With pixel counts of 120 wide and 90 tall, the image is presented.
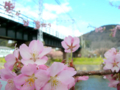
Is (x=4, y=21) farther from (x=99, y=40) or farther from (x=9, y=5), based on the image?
(x=99, y=40)

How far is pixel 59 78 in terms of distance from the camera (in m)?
0.35

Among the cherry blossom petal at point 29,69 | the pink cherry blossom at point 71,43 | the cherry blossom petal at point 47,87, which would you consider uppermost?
the pink cherry blossom at point 71,43

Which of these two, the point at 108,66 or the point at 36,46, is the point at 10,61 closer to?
the point at 36,46

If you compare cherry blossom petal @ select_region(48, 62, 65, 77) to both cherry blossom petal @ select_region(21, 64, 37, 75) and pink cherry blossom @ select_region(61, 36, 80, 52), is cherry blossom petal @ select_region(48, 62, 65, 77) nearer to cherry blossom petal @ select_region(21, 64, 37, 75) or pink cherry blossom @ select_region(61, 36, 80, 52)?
cherry blossom petal @ select_region(21, 64, 37, 75)

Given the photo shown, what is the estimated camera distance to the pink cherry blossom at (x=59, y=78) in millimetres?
331

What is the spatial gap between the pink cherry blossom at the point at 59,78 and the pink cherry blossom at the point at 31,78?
0.05 ft

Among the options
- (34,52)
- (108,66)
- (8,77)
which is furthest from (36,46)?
(108,66)

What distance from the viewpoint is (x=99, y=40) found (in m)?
47.3

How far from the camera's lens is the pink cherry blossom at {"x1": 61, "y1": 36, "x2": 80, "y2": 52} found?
55 cm

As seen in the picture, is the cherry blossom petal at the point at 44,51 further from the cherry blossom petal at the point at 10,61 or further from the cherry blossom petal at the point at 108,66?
the cherry blossom petal at the point at 108,66

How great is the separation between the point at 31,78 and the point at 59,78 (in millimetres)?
77

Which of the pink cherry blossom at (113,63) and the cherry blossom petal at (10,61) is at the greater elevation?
the cherry blossom petal at (10,61)

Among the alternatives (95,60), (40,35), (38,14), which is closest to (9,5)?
(40,35)

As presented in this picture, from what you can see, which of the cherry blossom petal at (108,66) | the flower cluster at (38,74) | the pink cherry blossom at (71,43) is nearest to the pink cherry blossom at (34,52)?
the flower cluster at (38,74)
